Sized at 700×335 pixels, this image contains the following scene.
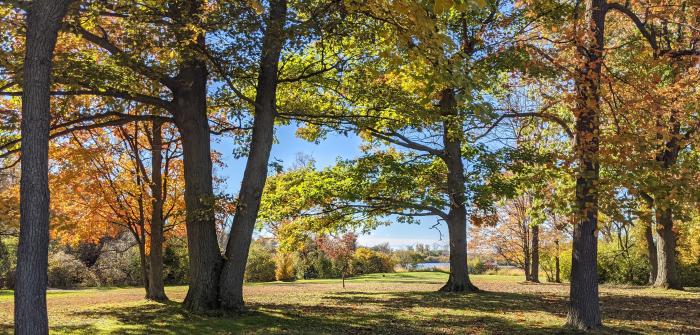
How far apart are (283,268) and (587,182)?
27711mm

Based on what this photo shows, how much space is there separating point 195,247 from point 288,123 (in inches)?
233

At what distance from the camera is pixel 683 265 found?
1011 inches

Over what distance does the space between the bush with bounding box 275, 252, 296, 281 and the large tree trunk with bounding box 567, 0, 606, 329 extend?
86.5ft

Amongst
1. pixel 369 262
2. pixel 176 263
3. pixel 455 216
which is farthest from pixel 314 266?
pixel 455 216

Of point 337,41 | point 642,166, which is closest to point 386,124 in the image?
point 337,41

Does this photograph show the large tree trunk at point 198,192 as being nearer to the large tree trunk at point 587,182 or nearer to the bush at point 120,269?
the large tree trunk at point 587,182

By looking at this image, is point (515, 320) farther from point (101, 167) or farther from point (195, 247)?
point (101, 167)

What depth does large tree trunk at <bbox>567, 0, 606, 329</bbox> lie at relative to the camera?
8.76m

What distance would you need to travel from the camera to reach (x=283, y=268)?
1347 inches

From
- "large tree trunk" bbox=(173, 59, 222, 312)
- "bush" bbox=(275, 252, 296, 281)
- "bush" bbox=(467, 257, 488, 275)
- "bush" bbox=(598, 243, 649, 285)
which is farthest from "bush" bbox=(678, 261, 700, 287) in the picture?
"large tree trunk" bbox=(173, 59, 222, 312)

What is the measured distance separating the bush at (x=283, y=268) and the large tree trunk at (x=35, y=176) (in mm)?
28949

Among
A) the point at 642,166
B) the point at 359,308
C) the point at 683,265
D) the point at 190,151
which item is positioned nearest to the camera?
the point at 642,166

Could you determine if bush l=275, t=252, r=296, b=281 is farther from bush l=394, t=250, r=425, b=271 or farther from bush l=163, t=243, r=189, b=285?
bush l=394, t=250, r=425, b=271

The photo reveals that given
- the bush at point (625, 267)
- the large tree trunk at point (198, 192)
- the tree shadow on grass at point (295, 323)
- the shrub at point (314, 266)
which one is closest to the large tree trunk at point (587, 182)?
the tree shadow on grass at point (295, 323)
